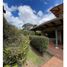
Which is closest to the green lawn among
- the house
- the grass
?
the grass

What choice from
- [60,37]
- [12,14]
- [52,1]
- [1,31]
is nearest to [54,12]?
[52,1]

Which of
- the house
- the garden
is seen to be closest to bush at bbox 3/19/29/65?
the garden

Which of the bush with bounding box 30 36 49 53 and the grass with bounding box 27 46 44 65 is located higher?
the bush with bounding box 30 36 49 53

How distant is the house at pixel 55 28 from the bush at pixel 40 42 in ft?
0.22

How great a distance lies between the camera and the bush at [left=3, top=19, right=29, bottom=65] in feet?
8.85

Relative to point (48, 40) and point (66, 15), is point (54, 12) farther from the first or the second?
point (48, 40)

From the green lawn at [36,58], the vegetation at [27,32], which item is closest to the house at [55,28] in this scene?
the vegetation at [27,32]

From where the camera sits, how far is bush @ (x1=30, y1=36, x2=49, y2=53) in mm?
2758

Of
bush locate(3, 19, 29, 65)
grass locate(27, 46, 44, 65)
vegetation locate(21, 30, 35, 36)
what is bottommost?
grass locate(27, 46, 44, 65)

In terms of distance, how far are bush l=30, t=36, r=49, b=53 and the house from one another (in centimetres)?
7

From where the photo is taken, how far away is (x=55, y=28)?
109 inches

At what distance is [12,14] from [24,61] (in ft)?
2.08

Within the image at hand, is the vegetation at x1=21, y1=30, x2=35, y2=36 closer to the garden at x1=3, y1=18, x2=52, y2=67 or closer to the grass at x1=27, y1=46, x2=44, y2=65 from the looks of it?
the garden at x1=3, y1=18, x2=52, y2=67

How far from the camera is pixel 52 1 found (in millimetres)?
2742
